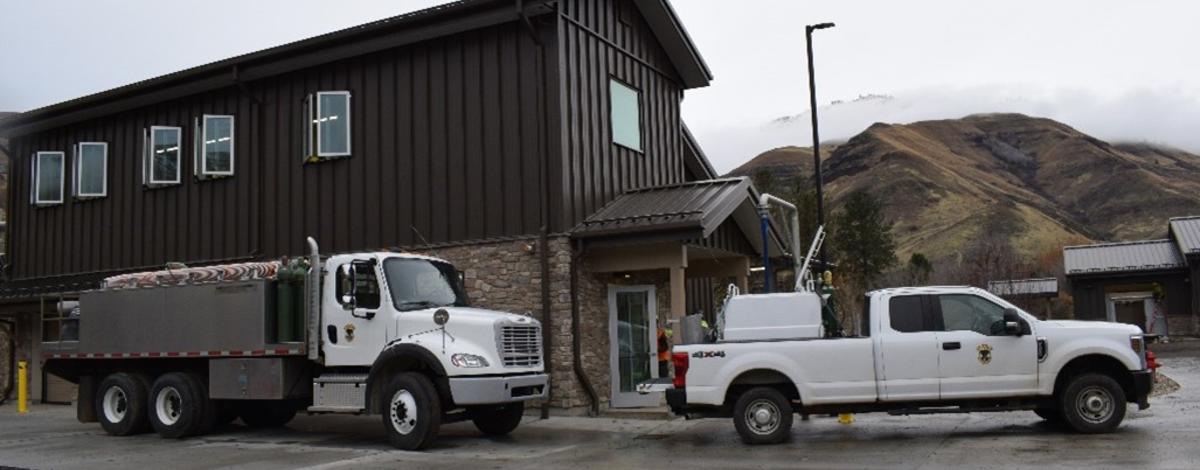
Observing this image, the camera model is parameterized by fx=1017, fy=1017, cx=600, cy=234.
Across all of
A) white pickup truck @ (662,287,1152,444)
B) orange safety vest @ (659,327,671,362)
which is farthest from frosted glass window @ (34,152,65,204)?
white pickup truck @ (662,287,1152,444)

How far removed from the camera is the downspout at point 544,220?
16.2 m

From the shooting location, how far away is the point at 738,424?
1256cm

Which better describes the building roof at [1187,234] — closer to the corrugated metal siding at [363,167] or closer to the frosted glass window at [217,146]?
the corrugated metal siding at [363,167]

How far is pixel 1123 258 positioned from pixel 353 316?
130ft

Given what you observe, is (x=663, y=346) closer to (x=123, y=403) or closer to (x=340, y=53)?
(x=340, y=53)

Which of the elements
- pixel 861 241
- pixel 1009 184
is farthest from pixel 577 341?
pixel 1009 184

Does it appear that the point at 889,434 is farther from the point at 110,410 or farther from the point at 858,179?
the point at 858,179

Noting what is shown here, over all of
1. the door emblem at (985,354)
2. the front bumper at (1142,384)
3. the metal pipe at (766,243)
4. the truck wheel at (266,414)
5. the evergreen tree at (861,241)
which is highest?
the evergreen tree at (861,241)

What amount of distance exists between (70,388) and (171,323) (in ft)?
32.2

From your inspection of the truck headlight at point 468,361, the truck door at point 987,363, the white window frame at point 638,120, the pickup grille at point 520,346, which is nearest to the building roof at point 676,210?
the white window frame at point 638,120

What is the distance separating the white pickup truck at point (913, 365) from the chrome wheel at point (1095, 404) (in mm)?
12

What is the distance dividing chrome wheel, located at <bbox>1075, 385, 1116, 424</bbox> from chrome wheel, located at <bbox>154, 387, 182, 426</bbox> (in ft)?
40.1

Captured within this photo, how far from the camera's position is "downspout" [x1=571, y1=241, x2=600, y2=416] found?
1619cm

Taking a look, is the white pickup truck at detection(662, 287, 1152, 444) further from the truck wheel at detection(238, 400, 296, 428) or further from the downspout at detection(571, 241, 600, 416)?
the truck wheel at detection(238, 400, 296, 428)
